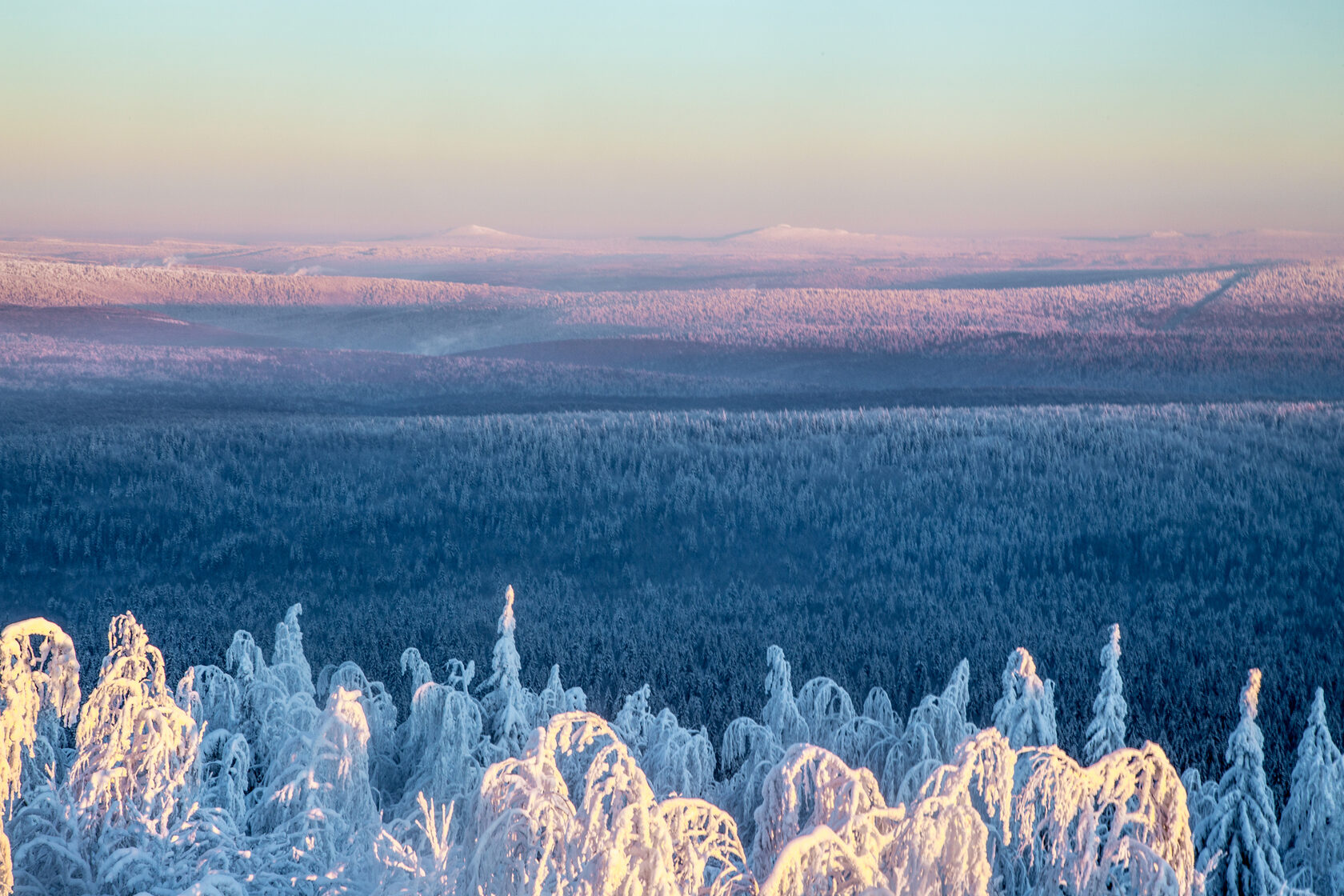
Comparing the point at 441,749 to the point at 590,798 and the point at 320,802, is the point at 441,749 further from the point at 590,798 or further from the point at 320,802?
the point at 590,798

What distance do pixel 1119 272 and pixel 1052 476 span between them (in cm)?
7118

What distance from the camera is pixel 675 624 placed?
42.2 ft

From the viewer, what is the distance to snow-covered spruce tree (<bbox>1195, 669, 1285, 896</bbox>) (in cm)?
498

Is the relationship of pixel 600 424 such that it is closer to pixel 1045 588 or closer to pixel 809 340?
pixel 1045 588

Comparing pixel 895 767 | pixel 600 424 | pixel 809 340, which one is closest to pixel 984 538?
pixel 600 424

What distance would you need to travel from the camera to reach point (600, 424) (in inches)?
753

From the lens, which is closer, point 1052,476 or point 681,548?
point 681,548

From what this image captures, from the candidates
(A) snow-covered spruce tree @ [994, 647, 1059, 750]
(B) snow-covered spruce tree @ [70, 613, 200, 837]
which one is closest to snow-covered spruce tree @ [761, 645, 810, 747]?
(A) snow-covered spruce tree @ [994, 647, 1059, 750]

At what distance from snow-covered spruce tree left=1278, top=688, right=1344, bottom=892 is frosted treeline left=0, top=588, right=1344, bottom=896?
0.04 ft

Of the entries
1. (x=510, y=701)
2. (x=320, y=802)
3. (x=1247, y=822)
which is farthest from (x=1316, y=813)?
(x=320, y=802)

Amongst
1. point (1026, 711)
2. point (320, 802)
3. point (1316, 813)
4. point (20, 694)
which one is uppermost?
point (20, 694)

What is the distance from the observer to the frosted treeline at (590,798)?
12.4 feet

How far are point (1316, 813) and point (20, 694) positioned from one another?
6638 mm

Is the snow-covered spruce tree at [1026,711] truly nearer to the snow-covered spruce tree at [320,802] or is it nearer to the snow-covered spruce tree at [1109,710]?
the snow-covered spruce tree at [1109,710]
